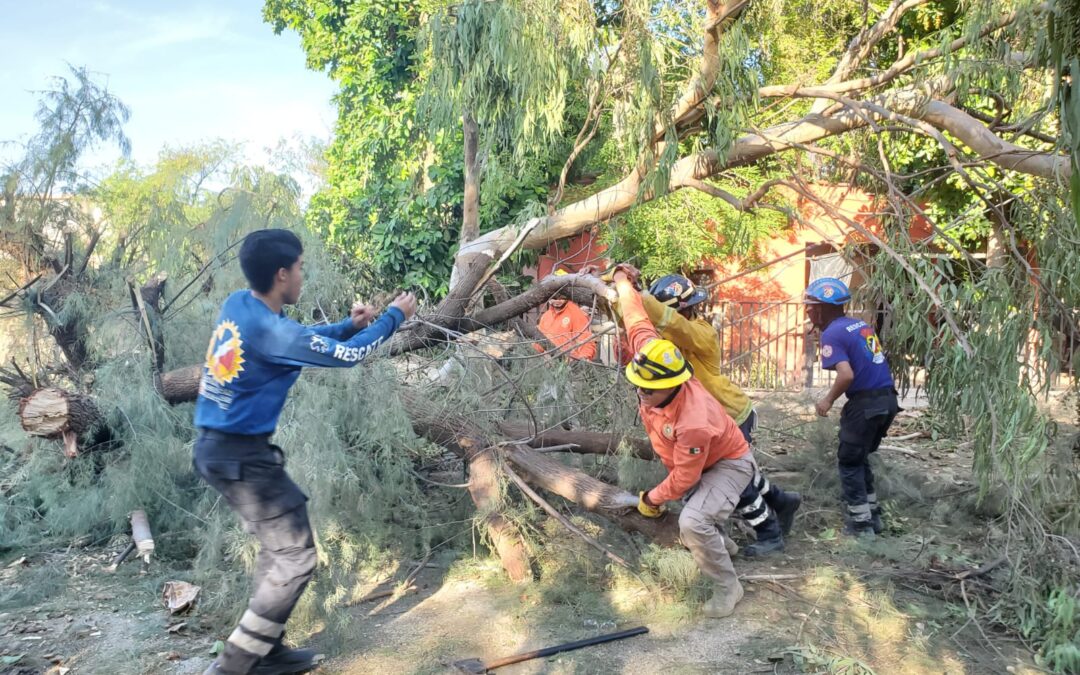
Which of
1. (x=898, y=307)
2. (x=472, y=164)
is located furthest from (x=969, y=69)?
(x=472, y=164)

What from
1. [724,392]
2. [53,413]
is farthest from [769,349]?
[53,413]

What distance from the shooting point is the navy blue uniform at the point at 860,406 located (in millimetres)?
4969

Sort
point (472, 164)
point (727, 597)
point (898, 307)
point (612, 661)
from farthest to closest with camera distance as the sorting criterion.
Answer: point (472, 164) < point (898, 307) < point (727, 597) < point (612, 661)

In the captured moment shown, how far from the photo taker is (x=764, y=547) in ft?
15.2

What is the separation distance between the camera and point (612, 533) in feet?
15.2

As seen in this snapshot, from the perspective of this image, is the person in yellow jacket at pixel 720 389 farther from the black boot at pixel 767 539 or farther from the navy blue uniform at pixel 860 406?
the navy blue uniform at pixel 860 406

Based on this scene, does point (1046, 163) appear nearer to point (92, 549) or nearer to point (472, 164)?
point (472, 164)

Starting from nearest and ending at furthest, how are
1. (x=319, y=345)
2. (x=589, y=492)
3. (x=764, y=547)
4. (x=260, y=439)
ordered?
(x=319, y=345) < (x=260, y=439) < (x=589, y=492) < (x=764, y=547)

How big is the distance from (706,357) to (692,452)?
116cm

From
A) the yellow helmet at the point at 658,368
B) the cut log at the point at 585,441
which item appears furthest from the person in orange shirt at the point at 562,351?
the yellow helmet at the point at 658,368

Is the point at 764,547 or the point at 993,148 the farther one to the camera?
the point at 993,148

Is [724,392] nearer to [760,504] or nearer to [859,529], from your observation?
[760,504]

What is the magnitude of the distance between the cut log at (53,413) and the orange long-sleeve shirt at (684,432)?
3484mm

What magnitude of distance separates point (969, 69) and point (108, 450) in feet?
21.1
